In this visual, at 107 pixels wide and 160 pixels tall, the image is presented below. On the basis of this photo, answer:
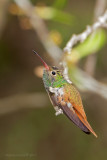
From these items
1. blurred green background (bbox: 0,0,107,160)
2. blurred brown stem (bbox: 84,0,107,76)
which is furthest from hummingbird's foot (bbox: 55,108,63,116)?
blurred green background (bbox: 0,0,107,160)

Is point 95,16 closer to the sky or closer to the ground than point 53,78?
closer to the sky

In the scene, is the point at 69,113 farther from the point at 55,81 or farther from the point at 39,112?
the point at 39,112

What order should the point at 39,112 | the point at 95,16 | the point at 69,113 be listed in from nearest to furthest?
the point at 69,113 → the point at 95,16 → the point at 39,112

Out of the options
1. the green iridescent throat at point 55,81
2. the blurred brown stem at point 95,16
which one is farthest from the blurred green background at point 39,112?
the green iridescent throat at point 55,81

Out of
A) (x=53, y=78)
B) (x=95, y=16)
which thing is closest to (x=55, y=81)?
(x=53, y=78)

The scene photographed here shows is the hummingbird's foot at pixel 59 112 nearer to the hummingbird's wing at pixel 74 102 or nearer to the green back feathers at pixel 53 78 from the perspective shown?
the hummingbird's wing at pixel 74 102
